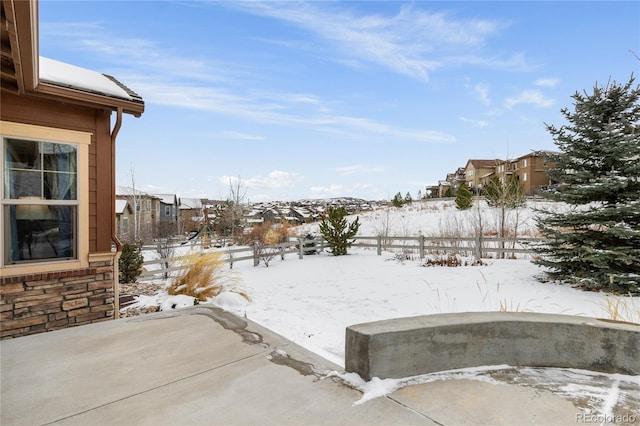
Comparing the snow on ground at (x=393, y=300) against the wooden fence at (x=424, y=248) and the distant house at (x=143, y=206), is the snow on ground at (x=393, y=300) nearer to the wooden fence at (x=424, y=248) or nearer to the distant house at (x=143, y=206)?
the wooden fence at (x=424, y=248)

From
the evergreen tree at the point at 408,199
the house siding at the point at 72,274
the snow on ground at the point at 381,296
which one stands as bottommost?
the snow on ground at the point at 381,296

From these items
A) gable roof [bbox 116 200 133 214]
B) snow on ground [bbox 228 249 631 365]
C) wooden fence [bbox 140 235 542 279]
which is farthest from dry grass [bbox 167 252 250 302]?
gable roof [bbox 116 200 133 214]

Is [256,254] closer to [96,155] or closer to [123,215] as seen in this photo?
[96,155]

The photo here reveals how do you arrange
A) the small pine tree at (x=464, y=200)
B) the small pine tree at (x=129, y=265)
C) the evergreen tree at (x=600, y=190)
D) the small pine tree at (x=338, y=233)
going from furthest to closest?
1. the small pine tree at (x=464, y=200)
2. the small pine tree at (x=338, y=233)
3. the small pine tree at (x=129, y=265)
4. the evergreen tree at (x=600, y=190)

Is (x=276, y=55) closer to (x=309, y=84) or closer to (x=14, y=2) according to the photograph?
(x=309, y=84)

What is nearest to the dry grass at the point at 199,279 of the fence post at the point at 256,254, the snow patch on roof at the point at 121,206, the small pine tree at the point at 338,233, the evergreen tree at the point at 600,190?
the fence post at the point at 256,254

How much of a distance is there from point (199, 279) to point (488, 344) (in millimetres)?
5240

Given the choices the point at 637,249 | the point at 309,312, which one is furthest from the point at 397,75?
the point at 309,312

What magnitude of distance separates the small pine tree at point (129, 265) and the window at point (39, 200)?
3.97m

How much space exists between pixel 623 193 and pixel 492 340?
264 inches

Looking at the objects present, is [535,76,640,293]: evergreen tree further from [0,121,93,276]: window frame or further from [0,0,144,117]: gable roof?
[0,121,93,276]: window frame

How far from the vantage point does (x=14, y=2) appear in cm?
196

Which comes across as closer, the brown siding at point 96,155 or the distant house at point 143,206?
the brown siding at point 96,155

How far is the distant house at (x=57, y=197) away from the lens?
12.5ft
